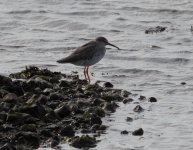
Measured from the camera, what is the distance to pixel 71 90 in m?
14.5

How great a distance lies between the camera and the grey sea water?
12578mm

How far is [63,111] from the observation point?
12758mm

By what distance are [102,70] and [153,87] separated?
2.11 meters

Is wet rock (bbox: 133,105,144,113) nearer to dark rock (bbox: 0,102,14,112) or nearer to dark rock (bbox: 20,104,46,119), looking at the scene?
dark rock (bbox: 20,104,46,119)

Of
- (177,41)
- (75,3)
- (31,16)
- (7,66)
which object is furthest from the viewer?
(75,3)

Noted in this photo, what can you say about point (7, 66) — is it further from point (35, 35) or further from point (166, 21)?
point (166, 21)

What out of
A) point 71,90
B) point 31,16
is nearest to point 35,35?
point 31,16

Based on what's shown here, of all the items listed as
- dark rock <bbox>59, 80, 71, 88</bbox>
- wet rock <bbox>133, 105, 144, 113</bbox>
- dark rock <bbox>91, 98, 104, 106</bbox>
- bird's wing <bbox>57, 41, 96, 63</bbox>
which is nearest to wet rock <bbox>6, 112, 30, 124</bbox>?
dark rock <bbox>91, 98, 104, 106</bbox>

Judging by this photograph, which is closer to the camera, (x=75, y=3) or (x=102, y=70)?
(x=102, y=70)

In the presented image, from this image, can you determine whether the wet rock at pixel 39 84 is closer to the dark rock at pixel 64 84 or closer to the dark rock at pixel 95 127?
the dark rock at pixel 64 84

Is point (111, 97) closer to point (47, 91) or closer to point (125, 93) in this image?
point (125, 93)

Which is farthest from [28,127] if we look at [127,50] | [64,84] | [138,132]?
[127,50]

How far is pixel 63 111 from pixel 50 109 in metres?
0.25

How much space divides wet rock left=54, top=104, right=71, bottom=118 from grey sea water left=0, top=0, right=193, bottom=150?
75 centimetres
